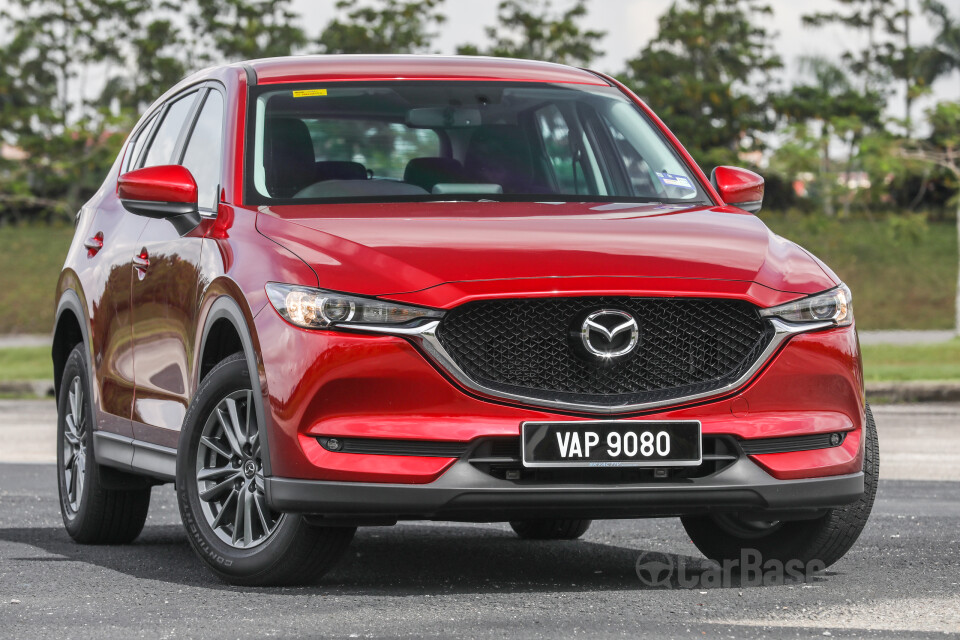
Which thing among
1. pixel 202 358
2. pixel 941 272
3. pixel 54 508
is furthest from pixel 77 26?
pixel 202 358

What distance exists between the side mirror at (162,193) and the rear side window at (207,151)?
8 centimetres

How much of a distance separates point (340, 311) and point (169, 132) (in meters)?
2.47

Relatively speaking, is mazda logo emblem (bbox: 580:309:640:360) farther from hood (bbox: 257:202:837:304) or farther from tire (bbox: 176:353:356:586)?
tire (bbox: 176:353:356:586)

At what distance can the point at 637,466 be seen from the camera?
5.00m

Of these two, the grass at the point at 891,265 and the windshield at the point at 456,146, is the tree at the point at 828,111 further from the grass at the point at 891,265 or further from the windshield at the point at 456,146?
the windshield at the point at 456,146

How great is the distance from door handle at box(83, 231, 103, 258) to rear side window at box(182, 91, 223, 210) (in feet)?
2.25

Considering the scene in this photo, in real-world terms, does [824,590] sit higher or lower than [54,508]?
higher

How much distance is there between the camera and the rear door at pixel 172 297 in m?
5.89

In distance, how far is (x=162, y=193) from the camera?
5887 millimetres

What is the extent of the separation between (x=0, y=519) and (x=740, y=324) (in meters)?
4.11

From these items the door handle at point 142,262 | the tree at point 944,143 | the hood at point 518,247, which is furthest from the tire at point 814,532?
the tree at point 944,143

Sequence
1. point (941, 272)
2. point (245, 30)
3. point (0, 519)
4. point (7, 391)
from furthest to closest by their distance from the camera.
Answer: point (245, 30)
point (941, 272)
point (7, 391)
point (0, 519)

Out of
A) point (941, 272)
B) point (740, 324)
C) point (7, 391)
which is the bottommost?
point (941, 272)

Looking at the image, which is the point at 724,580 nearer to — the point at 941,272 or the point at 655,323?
the point at 655,323
